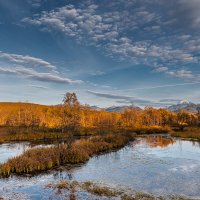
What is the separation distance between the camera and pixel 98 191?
23.0 m

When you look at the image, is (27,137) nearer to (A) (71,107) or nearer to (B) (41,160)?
(A) (71,107)

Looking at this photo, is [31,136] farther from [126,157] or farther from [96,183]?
[96,183]

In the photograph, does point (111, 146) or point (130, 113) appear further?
point (130, 113)

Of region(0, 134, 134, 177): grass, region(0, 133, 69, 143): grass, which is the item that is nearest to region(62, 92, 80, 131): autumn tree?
region(0, 134, 134, 177): grass

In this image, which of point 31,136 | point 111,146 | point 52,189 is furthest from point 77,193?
point 31,136

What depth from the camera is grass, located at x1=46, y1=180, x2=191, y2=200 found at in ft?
70.4

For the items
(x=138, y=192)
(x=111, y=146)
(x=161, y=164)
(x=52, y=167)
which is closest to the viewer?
(x=138, y=192)

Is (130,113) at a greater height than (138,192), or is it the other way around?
(130,113)

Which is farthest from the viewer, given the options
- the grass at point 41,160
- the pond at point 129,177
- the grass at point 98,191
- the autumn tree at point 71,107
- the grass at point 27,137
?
the grass at point 27,137

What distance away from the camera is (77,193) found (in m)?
22.6

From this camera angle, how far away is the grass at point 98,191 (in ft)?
70.4

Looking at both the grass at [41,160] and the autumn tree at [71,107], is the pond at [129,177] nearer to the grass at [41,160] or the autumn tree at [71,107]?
the grass at [41,160]

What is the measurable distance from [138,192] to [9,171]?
14.6 meters

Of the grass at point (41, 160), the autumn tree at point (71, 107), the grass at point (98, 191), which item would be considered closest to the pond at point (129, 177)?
the grass at point (98, 191)
